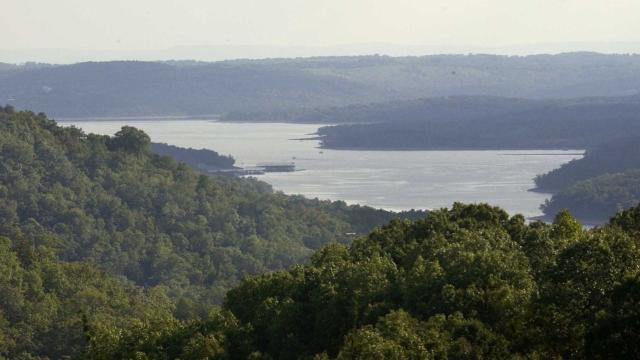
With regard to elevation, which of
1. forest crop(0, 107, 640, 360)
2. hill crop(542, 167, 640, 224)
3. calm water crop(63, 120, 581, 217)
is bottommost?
calm water crop(63, 120, 581, 217)

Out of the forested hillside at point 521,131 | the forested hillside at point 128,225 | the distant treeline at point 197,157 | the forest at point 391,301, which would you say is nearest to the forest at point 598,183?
the forested hillside at point 128,225

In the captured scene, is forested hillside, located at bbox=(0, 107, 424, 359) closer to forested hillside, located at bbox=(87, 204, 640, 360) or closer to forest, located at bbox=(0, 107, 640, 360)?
forest, located at bbox=(0, 107, 640, 360)

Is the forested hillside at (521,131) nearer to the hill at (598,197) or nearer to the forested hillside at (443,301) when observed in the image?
the hill at (598,197)

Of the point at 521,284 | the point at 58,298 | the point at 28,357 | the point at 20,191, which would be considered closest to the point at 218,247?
the point at 20,191

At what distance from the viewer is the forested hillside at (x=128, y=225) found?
197 feet

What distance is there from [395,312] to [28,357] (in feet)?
82.1

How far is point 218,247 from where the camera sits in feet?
276

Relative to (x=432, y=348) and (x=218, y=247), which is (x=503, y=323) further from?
(x=218, y=247)

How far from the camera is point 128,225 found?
8919 cm

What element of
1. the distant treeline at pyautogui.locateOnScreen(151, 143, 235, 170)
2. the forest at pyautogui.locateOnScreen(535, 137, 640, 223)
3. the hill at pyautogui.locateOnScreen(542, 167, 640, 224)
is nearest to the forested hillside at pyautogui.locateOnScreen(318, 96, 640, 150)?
the forest at pyautogui.locateOnScreen(535, 137, 640, 223)

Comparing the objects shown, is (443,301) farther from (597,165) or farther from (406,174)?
(406,174)

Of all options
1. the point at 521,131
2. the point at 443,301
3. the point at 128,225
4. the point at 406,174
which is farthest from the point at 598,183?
the point at 443,301

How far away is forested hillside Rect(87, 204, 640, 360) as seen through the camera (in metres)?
21.4

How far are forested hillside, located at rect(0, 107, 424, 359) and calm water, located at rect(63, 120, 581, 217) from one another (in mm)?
18443
